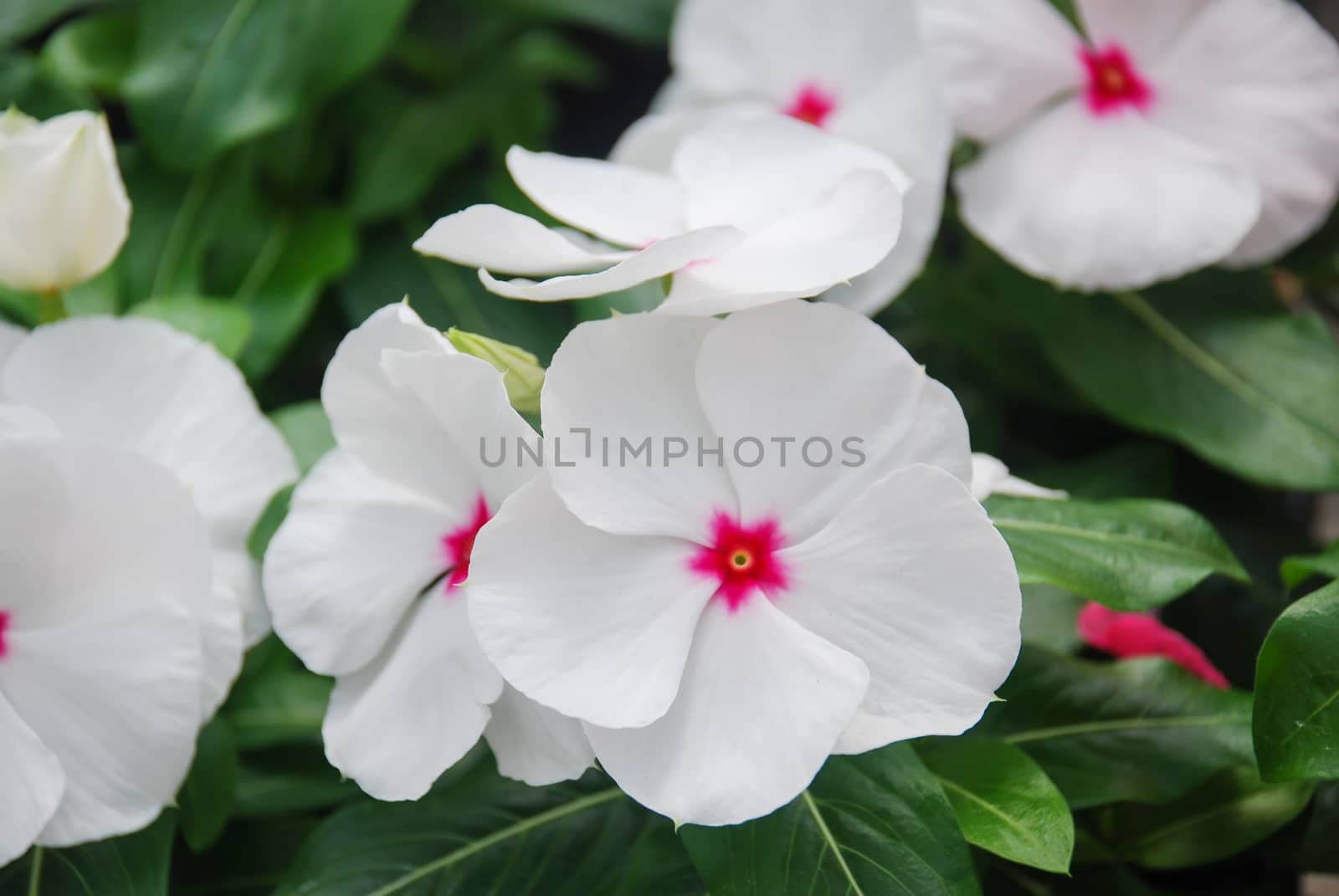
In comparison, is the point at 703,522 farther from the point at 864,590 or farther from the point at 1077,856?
the point at 1077,856

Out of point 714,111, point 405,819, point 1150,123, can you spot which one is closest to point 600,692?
point 405,819

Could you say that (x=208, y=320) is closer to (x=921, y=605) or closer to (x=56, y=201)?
(x=56, y=201)

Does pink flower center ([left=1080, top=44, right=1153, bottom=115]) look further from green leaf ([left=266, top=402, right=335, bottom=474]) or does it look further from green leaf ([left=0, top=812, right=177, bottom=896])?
green leaf ([left=0, top=812, right=177, bottom=896])

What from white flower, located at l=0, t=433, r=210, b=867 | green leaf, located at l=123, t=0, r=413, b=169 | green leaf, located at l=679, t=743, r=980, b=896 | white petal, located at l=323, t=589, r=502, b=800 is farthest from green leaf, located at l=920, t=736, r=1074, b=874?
green leaf, located at l=123, t=0, r=413, b=169

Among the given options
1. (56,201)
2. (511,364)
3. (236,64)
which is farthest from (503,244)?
(236,64)

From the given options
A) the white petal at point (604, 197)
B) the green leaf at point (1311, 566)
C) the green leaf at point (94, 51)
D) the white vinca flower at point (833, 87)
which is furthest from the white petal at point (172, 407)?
the green leaf at point (1311, 566)
